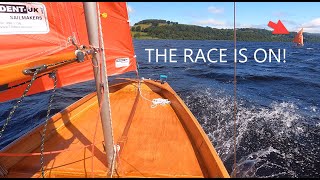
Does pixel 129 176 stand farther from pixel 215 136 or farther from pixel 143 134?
pixel 215 136

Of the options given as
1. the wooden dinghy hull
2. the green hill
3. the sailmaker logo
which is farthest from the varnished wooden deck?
the green hill

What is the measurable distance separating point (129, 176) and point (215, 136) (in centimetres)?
420

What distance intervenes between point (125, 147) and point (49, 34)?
83.8 inches

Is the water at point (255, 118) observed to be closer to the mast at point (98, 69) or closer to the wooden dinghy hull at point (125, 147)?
the wooden dinghy hull at point (125, 147)

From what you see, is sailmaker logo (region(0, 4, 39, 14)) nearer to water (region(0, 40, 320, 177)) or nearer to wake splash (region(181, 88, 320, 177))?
water (region(0, 40, 320, 177))

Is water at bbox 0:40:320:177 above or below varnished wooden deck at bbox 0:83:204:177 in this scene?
below

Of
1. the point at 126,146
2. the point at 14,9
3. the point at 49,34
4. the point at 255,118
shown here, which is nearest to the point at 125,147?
the point at 126,146

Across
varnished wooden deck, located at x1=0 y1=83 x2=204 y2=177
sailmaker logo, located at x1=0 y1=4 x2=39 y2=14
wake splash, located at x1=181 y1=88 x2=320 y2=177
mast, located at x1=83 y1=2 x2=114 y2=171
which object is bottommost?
wake splash, located at x1=181 y1=88 x2=320 y2=177

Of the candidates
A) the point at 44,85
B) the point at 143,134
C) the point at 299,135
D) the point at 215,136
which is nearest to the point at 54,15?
the point at 44,85

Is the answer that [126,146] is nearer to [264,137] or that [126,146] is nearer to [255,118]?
[264,137]

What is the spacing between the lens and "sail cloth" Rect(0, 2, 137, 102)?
143 inches

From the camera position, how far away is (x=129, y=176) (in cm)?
304

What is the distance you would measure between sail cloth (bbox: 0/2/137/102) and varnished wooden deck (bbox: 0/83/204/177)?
2.51 feet

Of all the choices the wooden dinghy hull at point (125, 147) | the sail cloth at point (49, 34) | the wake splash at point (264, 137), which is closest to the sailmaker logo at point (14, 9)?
the sail cloth at point (49, 34)
